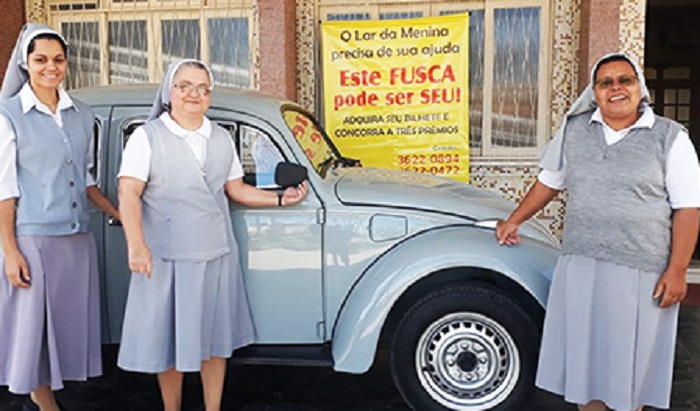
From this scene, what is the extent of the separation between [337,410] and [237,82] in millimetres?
5681

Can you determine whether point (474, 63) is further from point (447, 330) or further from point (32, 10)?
point (32, 10)

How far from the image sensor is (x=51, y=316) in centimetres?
343

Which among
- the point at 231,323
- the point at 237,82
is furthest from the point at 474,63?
the point at 231,323

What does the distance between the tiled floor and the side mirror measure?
150 centimetres

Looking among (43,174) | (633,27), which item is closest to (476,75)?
(633,27)

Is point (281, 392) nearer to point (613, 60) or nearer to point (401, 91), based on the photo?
point (613, 60)

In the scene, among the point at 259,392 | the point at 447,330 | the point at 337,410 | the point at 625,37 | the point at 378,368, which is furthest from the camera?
the point at 625,37

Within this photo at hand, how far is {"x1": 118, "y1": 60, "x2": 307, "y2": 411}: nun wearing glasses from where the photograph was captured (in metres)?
3.32

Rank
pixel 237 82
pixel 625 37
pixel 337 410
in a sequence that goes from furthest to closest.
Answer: pixel 237 82
pixel 625 37
pixel 337 410

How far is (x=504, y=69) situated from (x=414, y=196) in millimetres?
5015

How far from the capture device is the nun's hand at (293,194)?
3811 mm

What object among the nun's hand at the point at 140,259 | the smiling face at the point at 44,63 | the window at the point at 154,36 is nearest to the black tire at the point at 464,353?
the nun's hand at the point at 140,259

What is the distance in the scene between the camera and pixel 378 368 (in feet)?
16.4

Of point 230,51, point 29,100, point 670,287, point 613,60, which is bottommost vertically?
point 670,287
